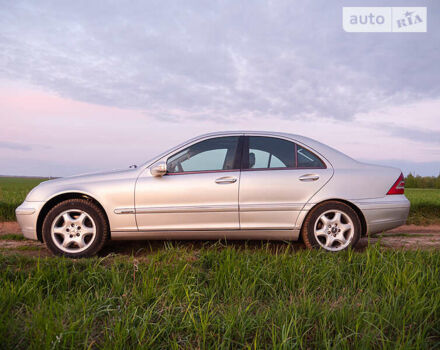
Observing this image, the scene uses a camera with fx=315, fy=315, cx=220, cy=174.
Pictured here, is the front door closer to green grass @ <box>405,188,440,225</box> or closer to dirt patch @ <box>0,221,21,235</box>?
dirt patch @ <box>0,221,21,235</box>

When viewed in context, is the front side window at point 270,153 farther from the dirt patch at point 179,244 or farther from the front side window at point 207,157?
the dirt patch at point 179,244

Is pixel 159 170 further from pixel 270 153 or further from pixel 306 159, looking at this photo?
pixel 306 159

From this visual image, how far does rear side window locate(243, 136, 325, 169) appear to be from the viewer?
14.2 feet

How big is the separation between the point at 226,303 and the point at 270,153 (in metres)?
2.41

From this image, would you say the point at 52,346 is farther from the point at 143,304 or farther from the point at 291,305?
the point at 291,305

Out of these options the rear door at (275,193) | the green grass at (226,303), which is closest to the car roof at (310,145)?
the rear door at (275,193)

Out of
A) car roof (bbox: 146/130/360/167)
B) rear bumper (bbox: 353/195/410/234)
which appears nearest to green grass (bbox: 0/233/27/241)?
car roof (bbox: 146/130/360/167)

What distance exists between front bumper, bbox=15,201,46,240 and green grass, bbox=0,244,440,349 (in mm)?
849

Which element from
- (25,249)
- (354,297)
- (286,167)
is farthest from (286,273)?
(25,249)

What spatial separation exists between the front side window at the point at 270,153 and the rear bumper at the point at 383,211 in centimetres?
108

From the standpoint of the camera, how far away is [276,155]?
4.41 m

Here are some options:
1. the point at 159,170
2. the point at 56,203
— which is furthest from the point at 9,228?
the point at 159,170

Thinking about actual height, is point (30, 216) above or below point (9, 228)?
above

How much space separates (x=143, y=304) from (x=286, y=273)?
1352 millimetres
